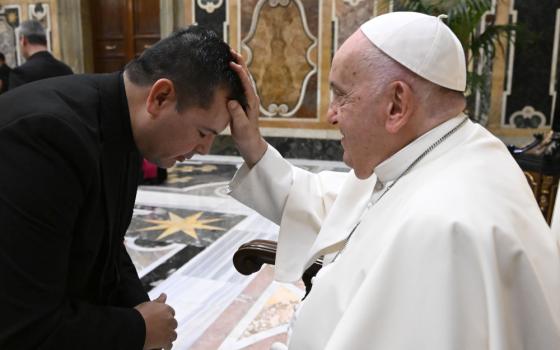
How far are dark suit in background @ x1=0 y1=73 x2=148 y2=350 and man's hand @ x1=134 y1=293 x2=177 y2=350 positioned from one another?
3 centimetres

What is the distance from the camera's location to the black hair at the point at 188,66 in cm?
145

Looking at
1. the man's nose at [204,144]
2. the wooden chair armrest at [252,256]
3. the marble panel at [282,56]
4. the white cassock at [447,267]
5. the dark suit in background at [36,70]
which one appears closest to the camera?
the white cassock at [447,267]

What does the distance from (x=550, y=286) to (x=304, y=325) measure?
56 centimetres

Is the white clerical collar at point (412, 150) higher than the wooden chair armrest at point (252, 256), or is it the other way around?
the white clerical collar at point (412, 150)

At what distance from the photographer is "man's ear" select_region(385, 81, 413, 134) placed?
4.36 feet

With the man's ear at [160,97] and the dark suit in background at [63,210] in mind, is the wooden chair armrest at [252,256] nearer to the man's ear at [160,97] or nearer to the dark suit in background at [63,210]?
the dark suit in background at [63,210]

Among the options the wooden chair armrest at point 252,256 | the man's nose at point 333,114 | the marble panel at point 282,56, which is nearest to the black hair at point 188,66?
the man's nose at point 333,114

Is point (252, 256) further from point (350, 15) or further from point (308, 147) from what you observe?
point (350, 15)

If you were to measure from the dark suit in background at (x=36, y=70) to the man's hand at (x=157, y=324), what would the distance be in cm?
388

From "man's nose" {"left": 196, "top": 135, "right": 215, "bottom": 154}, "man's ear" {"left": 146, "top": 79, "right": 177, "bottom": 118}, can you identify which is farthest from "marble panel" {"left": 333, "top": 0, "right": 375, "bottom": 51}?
"man's ear" {"left": 146, "top": 79, "right": 177, "bottom": 118}

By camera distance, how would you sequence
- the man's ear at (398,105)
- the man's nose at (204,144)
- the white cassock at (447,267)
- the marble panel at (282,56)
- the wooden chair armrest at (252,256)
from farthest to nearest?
the marble panel at (282,56) → the wooden chair armrest at (252,256) → the man's nose at (204,144) → the man's ear at (398,105) → the white cassock at (447,267)

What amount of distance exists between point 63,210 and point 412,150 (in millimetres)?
849

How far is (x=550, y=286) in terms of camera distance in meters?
1.19

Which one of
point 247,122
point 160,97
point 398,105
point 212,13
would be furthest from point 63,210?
point 212,13
